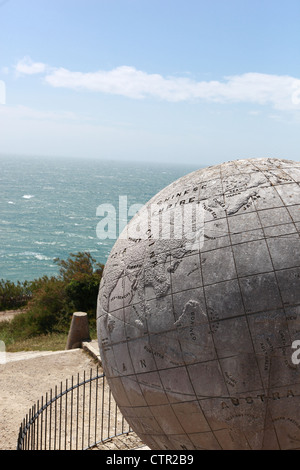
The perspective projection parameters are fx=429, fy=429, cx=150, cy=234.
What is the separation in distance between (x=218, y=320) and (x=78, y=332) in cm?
1041

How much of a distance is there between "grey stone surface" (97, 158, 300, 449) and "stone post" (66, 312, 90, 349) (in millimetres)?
9011

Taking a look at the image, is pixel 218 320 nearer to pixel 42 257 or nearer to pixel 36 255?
pixel 42 257

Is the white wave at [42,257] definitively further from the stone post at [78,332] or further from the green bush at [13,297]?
the stone post at [78,332]

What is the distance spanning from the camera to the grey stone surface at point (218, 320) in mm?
4105

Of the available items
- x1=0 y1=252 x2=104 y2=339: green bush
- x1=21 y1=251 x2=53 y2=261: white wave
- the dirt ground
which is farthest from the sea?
the dirt ground

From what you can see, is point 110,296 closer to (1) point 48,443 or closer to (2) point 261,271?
(2) point 261,271

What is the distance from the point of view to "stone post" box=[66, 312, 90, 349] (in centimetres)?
1384

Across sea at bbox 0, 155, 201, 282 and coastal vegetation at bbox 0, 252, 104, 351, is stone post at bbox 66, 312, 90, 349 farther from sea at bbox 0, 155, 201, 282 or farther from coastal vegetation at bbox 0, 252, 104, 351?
sea at bbox 0, 155, 201, 282

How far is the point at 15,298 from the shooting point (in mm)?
24859

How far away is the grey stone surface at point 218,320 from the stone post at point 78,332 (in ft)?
29.6

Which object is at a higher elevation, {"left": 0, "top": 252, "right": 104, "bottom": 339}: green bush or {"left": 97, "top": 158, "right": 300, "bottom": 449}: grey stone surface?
{"left": 97, "top": 158, "right": 300, "bottom": 449}: grey stone surface

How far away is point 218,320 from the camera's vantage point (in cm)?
420

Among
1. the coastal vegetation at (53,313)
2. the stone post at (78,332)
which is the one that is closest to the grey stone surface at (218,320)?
the stone post at (78,332)

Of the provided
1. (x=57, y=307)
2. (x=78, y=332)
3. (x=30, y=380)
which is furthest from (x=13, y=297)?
(x=30, y=380)
